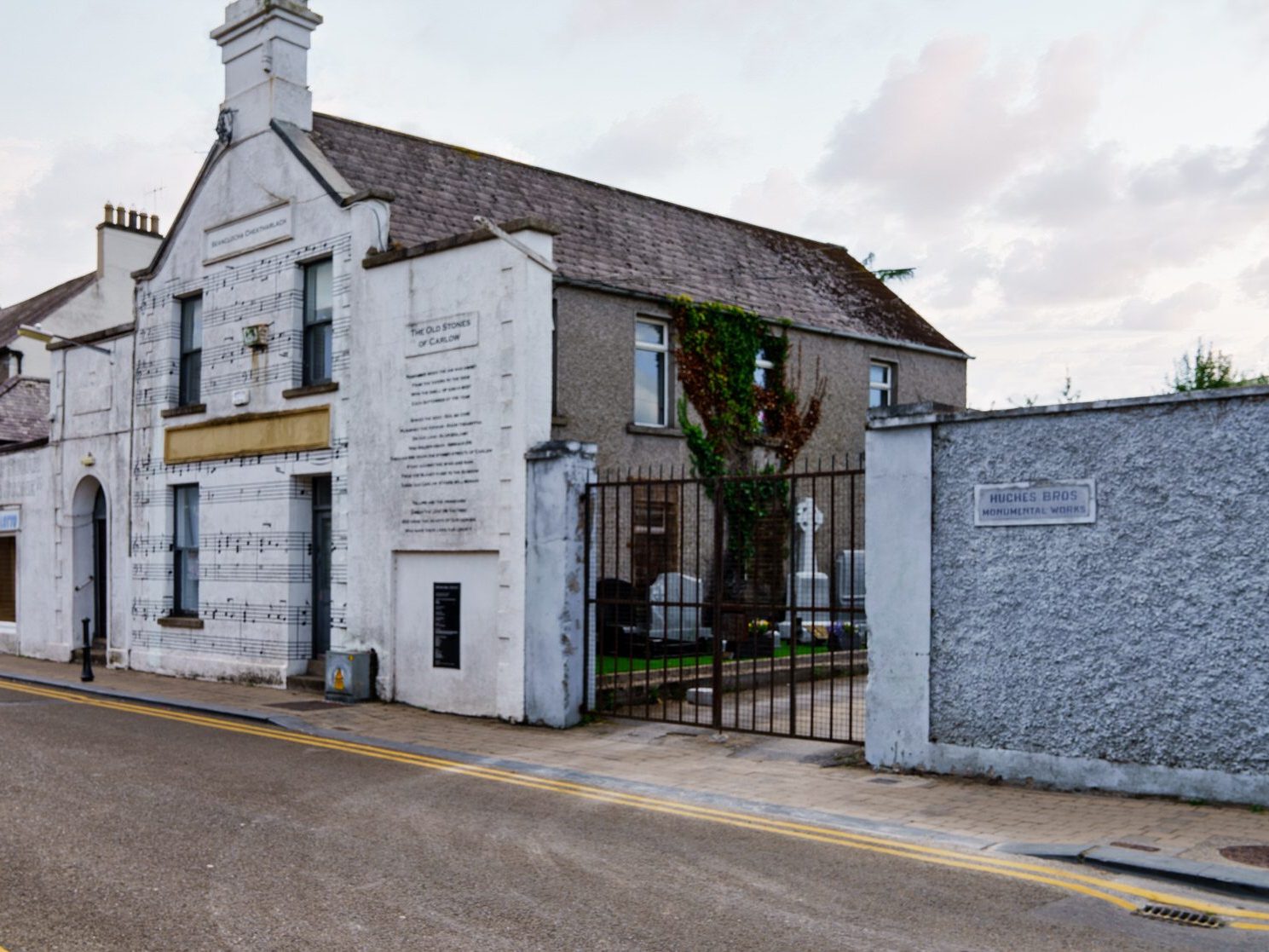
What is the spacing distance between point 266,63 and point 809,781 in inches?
538

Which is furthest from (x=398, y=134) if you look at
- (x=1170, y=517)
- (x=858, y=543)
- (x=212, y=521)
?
(x=1170, y=517)

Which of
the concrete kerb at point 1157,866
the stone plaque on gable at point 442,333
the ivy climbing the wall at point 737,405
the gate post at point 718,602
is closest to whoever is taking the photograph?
the concrete kerb at point 1157,866

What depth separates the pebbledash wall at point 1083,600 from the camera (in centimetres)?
867

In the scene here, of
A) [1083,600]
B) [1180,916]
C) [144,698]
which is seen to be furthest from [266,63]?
[1180,916]

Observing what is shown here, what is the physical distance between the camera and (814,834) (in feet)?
27.0

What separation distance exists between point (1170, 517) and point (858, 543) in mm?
14400

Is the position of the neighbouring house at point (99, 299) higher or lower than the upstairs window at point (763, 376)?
higher

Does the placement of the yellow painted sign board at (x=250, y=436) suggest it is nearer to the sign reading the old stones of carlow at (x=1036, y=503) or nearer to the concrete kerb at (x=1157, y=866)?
the sign reading the old stones of carlow at (x=1036, y=503)

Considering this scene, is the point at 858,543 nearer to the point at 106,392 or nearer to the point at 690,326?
the point at 690,326

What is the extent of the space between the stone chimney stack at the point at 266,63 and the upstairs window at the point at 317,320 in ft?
8.49

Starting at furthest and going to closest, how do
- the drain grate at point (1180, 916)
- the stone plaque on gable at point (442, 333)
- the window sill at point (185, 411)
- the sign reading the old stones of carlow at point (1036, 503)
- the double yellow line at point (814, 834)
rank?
→ 1. the window sill at point (185, 411)
2. the stone plaque on gable at point (442, 333)
3. the sign reading the old stones of carlow at point (1036, 503)
4. the double yellow line at point (814, 834)
5. the drain grate at point (1180, 916)

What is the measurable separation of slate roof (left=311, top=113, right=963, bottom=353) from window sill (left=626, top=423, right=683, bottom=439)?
224cm

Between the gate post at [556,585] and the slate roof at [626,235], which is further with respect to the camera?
the slate roof at [626,235]

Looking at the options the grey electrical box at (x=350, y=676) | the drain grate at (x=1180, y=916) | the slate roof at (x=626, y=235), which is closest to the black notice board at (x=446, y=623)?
the grey electrical box at (x=350, y=676)
